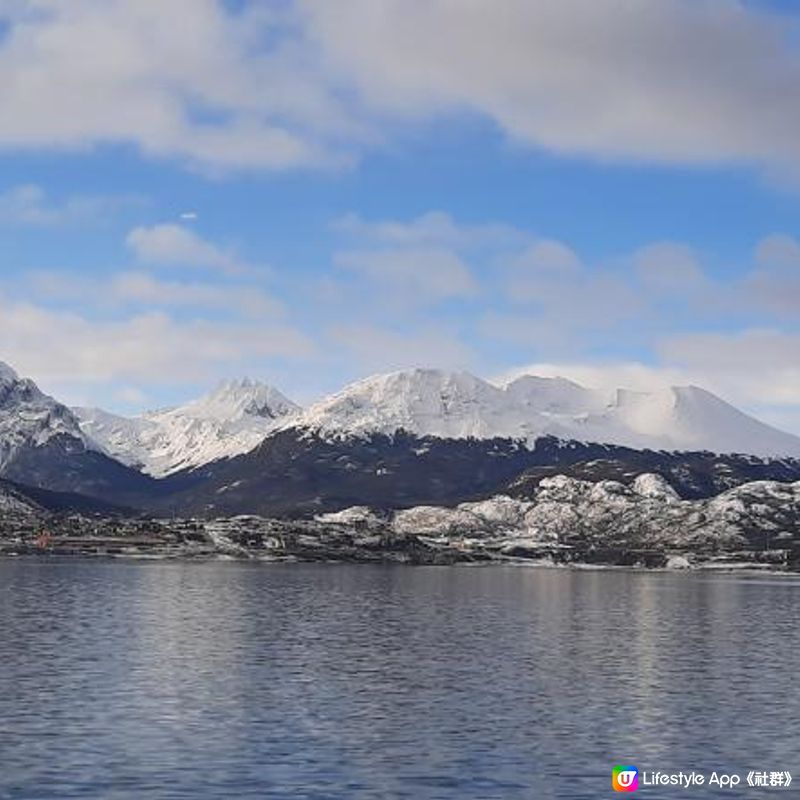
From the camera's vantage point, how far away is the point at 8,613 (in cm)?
16875

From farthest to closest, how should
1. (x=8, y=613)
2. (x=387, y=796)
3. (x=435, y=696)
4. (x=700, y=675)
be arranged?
(x=8, y=613)
(x=700, y=675)
(x=435, y=696)
(x=387, y=796)

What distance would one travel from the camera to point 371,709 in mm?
90812

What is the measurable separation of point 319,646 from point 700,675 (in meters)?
40.4

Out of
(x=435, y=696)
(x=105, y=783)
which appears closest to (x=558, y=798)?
(x=105, y=783)

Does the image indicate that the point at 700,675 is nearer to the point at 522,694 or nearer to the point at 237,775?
the point at 522,694

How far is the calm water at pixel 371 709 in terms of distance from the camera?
2635 inches

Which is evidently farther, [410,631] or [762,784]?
[410,631]

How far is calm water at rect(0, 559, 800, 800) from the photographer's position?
66.9 meters

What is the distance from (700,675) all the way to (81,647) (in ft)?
198

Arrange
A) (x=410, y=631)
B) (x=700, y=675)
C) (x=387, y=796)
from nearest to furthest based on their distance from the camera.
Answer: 1. (x=387, y=796)
2. (x=700, y=675)
3. (x=410, y=631)

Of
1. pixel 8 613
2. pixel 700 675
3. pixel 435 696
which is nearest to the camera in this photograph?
pixel 435 696

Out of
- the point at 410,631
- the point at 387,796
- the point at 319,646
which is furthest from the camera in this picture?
the point at 410,631

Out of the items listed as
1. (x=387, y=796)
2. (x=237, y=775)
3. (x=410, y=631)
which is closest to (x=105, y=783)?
(x=237, y=775)

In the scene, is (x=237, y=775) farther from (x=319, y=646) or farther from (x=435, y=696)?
(x=319, y=646)
